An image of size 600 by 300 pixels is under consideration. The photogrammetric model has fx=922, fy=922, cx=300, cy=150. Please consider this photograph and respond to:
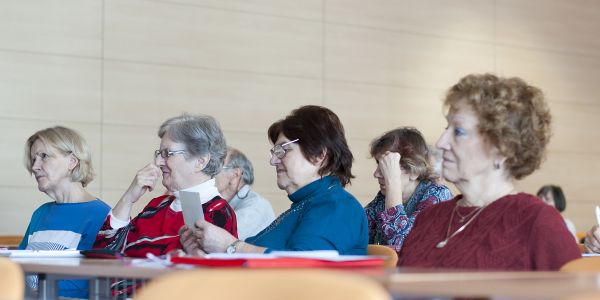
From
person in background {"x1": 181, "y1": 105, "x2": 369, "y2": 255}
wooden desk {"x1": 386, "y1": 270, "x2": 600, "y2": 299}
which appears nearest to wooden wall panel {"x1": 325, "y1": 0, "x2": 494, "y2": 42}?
person in background {"x1": 181, "y1": 105, "x2": 369, "y2": 255}

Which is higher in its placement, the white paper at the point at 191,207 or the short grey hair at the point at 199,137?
the short grey hair at the point at 199,137

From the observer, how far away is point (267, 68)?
6.58 meters

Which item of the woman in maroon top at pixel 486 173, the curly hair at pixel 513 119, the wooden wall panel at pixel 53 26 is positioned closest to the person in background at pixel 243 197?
the wooden wall panel at pixel 53 26

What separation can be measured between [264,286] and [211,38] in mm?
5319

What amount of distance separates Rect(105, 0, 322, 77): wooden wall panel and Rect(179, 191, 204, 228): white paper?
10.8ft

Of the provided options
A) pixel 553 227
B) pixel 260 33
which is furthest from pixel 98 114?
pixel 553 227

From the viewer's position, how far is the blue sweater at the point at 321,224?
2836 mm

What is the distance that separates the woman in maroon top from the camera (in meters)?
2.19

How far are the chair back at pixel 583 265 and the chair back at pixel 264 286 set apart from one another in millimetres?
830

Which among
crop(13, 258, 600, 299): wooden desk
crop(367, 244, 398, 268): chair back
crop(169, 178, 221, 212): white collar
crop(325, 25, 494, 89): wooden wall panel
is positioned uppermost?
crop(325, 25, 494, 89): wooden wall panel

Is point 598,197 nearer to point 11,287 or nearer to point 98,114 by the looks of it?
point 98,114

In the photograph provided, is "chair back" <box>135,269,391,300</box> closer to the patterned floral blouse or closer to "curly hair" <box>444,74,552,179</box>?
"curly hair" <box>444,74,552,179</box>

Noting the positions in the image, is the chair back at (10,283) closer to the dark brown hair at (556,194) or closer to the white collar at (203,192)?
the white collar at (203,192)

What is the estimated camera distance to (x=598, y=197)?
811 centimetres
